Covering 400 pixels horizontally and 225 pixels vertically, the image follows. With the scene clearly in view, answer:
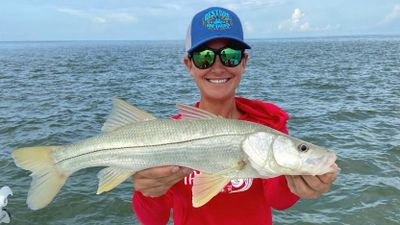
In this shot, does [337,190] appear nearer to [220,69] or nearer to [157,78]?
[220,69]

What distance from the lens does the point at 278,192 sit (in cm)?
363

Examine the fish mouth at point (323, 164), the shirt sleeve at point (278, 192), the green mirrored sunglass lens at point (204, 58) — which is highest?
the green mirrored sunglass lens at point (204, 58)

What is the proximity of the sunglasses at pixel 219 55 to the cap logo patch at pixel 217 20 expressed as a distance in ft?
0.63

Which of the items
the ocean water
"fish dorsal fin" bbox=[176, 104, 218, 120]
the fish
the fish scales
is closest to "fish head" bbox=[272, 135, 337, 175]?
the fish

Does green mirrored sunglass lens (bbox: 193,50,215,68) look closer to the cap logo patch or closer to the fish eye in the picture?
the cap logo patch

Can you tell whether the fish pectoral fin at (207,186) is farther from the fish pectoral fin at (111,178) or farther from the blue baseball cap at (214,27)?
the blue baseball cap at (214,27)

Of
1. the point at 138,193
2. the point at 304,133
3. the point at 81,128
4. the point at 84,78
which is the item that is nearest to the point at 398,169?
the point at 304,133

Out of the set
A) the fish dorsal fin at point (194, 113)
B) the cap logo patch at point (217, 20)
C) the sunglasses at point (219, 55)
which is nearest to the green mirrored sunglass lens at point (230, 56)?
the sunglasses at point (219, 55)

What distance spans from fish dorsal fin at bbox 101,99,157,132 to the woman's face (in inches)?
27.3

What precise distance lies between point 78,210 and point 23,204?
1.07 m

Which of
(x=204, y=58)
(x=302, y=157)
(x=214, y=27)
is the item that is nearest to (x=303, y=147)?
(x=302, y=157)

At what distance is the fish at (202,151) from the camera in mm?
3207

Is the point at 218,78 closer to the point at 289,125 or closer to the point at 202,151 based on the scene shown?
the point at 202,151

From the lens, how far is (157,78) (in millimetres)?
29656
